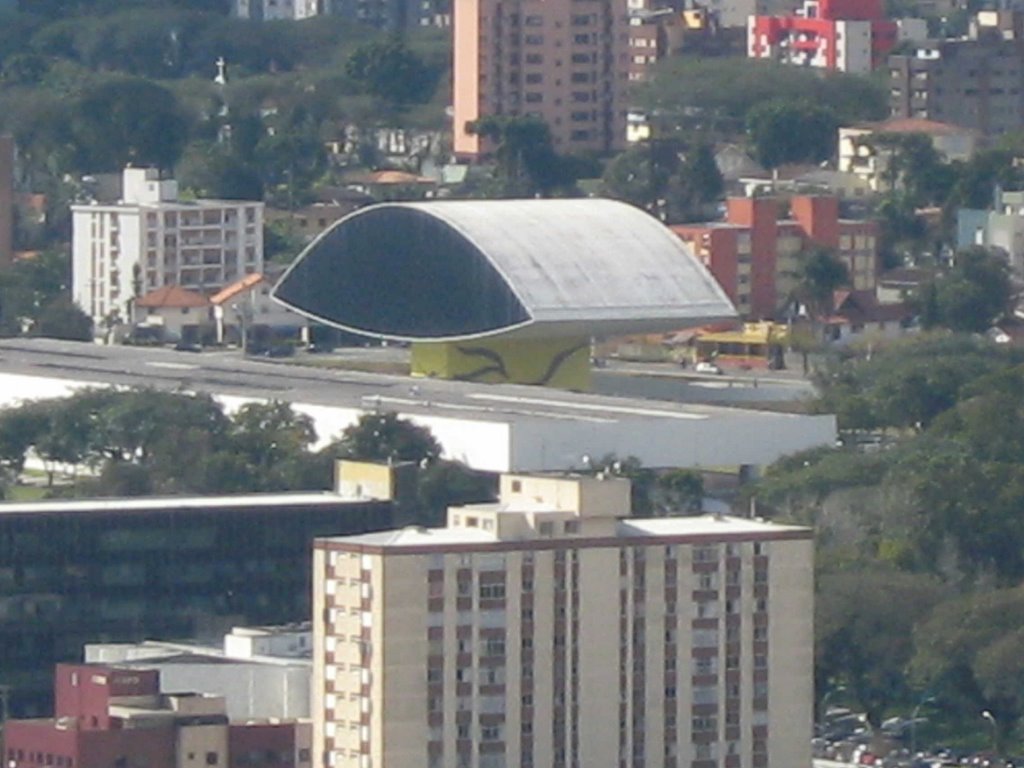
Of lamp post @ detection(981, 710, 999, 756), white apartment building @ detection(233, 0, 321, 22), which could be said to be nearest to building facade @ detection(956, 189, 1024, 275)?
white apartment building @ detection(233, 0, 321, 22)

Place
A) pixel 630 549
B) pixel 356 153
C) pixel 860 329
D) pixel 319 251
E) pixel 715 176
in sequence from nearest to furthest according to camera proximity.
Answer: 1. pixel 630 549
2. pixel 319 251
3. pixel 860 329
4. pixel 715 176
5. pixel 356 153

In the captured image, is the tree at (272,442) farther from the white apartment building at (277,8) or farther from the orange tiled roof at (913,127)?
the white apartment building at (277,8)

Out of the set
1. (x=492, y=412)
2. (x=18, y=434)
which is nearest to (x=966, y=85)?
(x=492, y=412)

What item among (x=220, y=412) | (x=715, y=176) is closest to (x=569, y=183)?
(x=715, y=176)

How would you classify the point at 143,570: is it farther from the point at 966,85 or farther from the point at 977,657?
the point at 966,85

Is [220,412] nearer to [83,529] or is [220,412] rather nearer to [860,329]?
[83,529]

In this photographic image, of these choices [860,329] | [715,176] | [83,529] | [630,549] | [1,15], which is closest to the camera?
[630,549]

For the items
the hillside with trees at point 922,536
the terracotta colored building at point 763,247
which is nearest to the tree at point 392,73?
the terracotta colored building at point 763,247
